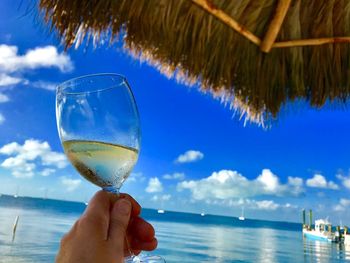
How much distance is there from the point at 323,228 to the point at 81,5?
29.6 metres

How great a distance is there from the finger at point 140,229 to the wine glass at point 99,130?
52 millimetres

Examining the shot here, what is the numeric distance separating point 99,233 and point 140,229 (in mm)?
186

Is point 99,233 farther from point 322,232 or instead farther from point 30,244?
point 322,232

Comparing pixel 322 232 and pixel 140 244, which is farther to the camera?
pixel 322 232

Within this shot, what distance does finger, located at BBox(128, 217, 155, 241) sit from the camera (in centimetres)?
71

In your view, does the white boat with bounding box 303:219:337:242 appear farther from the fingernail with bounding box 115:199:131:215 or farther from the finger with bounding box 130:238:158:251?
the fingernail with bounding box 115:199:131:215

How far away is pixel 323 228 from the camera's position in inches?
1126

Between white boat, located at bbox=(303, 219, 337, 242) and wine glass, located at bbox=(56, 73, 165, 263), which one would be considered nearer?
wine glass, located at bbox=(56, 73, 165, 263)

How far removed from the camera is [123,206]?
0.59 meters

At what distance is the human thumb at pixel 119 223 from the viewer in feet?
1.79

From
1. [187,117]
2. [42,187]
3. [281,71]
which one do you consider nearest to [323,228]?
[187,117]

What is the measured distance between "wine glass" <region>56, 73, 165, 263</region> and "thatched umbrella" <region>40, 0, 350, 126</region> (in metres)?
1.10

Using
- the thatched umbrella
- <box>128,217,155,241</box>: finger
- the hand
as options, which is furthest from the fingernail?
the thatched umbrella

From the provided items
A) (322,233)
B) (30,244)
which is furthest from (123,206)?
(322,233)
